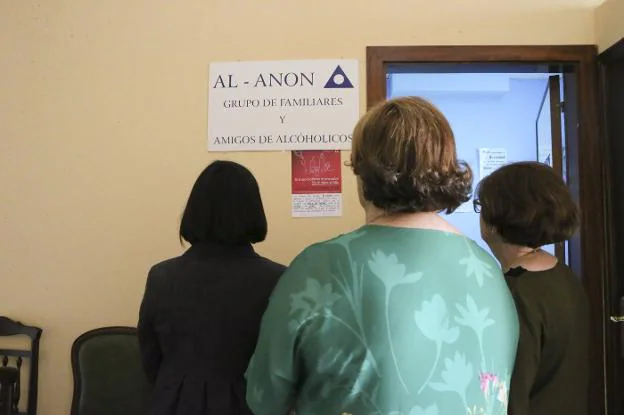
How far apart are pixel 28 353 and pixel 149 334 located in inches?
42.1

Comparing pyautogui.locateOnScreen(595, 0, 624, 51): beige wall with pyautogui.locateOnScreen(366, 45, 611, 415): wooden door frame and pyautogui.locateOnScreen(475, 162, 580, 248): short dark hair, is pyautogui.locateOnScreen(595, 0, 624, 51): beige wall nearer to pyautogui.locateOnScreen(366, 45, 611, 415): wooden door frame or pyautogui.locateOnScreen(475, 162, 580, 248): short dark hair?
pyautogui.locateOnScreen(366, 45, 611, 415): wooden door frame

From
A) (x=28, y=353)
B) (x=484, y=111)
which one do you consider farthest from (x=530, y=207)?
(x=484, y=111)

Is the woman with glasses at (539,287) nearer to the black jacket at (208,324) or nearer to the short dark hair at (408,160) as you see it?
the short dark hair at (408,160)

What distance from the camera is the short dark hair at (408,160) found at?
0.81 metres

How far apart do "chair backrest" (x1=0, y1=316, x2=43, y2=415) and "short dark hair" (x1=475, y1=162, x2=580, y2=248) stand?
1.74m

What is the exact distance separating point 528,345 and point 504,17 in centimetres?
146

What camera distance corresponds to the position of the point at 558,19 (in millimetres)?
2014

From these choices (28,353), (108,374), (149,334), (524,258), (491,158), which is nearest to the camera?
(524,258)

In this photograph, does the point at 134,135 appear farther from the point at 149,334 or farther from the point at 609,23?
the point at 609,23

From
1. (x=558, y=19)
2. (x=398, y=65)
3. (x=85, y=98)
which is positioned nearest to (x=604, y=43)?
(x=558, y=19)

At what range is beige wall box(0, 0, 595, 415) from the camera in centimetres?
201

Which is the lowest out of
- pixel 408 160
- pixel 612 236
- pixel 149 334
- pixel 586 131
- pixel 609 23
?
pixel 149 334

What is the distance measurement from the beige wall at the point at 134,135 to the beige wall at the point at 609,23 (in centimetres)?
4

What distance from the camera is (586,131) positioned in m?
1.96
